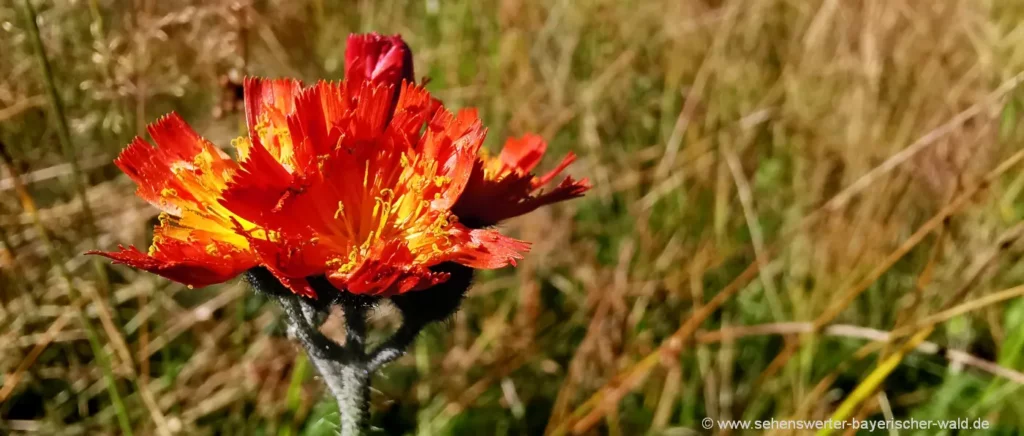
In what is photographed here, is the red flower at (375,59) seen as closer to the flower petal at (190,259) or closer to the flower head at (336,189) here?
the flower head at (336,189)

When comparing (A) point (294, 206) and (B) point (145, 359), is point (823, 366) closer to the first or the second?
(A) point (294, 206)

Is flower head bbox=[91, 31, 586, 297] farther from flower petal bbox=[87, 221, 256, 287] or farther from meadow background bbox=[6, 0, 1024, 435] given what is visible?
meadow background bbox=[6, 0, 1024, 435]

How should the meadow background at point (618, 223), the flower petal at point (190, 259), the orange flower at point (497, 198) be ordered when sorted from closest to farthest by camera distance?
the flower petal at point (190, 259) → the orange flower at point (497, 198) → the meadow background at point (618, 223)

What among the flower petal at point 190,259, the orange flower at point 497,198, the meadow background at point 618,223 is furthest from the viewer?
the meadow background at point 618,223

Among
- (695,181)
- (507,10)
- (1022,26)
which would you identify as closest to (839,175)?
(695,181)

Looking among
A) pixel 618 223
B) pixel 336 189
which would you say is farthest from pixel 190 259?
pixel 618 223

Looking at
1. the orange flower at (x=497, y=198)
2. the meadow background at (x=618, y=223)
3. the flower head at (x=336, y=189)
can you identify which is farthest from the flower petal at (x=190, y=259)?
the meadow background at (x=618, y=223)

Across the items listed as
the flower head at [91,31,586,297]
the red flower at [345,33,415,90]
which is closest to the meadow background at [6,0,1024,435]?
the flower head at [91,31,586,297]
